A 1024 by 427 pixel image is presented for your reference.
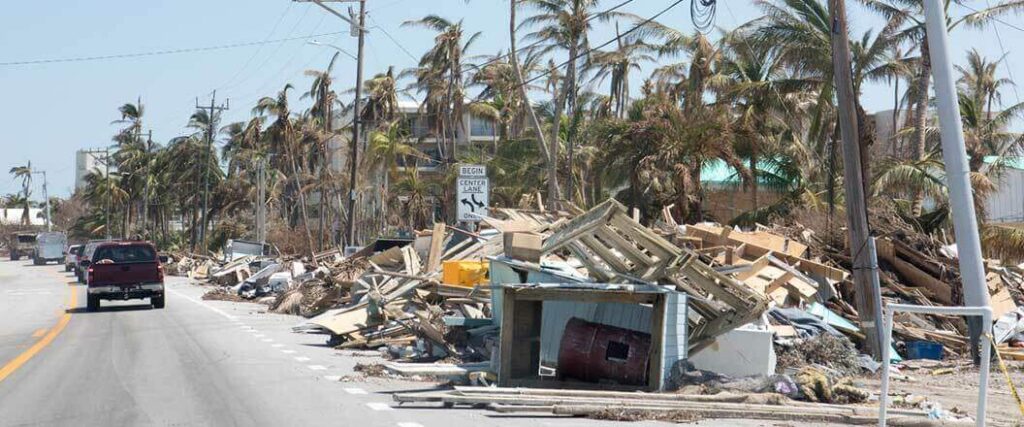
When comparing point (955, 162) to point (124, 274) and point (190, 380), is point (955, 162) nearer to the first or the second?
point (190, 380)

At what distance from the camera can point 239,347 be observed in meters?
18.5

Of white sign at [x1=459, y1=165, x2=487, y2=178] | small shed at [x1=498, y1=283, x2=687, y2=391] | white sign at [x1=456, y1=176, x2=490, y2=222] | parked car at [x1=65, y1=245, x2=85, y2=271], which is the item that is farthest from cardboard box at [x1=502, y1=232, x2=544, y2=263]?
parked car at [x1=65, y1=245, x2=85, y2=271]

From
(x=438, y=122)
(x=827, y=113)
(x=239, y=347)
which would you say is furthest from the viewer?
(x=438, y=122)

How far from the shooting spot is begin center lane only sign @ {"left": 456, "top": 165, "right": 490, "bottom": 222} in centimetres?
2002

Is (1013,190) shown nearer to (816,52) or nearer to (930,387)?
(816,52)

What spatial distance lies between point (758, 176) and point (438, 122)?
2624 centimetres

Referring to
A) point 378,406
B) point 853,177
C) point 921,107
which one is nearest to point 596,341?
point 378,406

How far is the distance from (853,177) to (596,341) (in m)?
6.06

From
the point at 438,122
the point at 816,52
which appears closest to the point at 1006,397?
the point at 816,52

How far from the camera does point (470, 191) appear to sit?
20125 millimetres

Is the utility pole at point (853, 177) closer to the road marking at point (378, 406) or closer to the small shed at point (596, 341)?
the small shed at point (596, 341)

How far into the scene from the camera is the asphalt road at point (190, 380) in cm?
1059

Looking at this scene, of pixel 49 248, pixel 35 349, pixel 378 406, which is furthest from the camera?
pixel 49 248

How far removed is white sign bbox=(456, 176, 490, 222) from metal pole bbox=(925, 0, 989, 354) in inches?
335
